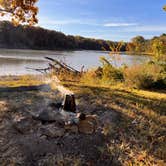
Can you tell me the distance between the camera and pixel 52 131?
3.62 meters

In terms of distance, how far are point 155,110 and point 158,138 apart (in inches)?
48.4

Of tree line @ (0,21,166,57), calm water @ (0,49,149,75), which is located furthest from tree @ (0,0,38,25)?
tree line @ (0,21,166,57)

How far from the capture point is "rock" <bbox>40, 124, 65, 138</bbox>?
3580 mm

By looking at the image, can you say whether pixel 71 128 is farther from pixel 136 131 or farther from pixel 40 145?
pixel 136 131

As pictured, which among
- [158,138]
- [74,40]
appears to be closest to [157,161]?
[158,138]

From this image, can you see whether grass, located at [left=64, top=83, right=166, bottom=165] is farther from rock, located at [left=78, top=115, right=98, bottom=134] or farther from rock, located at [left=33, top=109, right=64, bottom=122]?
rock, located at [left=33, top=109, right=64, bottom=122]

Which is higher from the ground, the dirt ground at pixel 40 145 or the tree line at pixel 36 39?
the tree line at pixel 36 39

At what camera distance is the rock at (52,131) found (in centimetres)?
358

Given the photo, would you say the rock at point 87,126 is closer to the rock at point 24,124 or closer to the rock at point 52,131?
the rock at point 52,131

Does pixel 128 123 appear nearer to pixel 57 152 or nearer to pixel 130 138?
pixel 130 138

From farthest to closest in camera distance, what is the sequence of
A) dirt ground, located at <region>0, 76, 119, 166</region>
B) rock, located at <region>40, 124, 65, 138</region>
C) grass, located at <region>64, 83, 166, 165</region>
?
1. rock, located at <region>40, 124, 65, 138</region>
2. grass, located at <region>64, 83, 166, 165</region>
3. dirt ground, located at <region>0, 76, 119, 166</region>

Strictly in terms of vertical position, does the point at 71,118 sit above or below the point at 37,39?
below

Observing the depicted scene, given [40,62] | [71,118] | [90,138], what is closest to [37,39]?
[40,62]

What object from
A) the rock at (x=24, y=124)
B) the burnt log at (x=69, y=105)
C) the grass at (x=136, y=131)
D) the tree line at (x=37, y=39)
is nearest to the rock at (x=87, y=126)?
the grass at (x=136, y=131)
